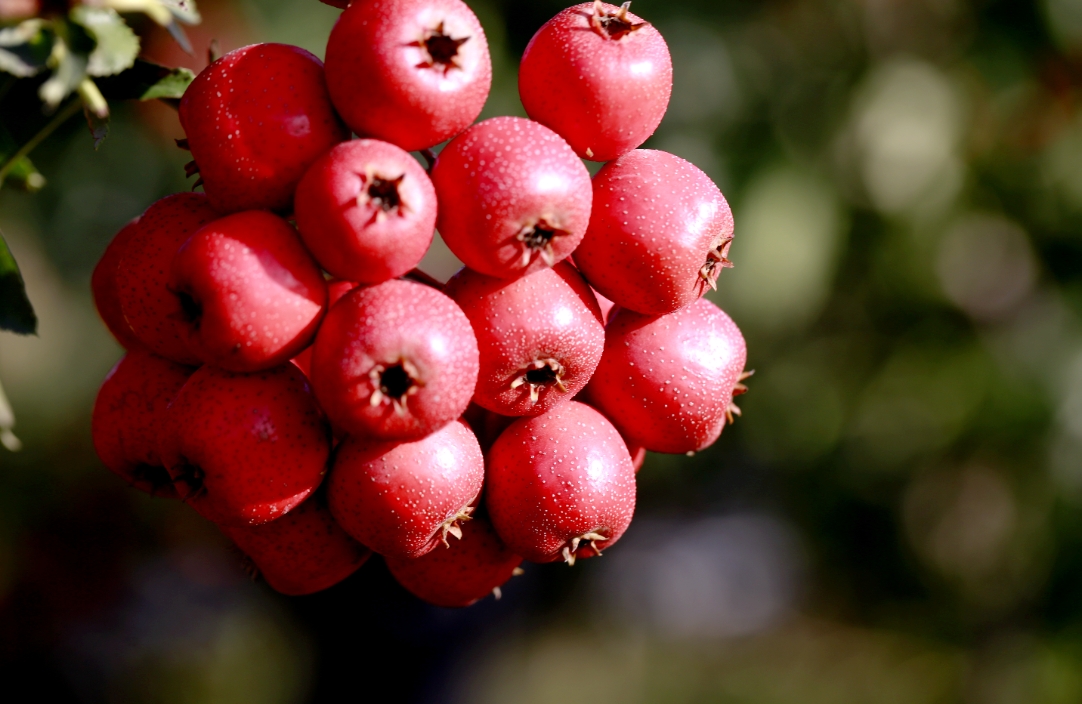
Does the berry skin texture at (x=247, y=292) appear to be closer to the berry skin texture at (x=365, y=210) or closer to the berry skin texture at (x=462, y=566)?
the berry skin texture at (x=365, y=210)

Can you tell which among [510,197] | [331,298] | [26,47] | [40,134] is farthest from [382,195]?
[40,134]

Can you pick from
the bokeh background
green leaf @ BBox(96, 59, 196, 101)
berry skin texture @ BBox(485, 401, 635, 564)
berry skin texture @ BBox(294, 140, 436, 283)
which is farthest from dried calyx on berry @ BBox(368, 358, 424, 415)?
the bokeh background

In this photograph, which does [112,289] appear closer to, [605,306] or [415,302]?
[415,302]

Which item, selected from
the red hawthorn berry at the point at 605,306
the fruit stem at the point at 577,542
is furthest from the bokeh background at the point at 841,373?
the fruit stem at the point at 577,542

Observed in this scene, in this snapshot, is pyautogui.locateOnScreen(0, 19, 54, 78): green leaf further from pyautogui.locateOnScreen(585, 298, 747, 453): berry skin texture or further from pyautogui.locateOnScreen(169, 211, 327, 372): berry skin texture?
pyautogui.locateOnScreen(585, 298, 747, 453): berry skin texture

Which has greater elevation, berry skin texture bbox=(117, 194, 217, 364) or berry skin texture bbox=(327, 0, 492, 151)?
berry skin texture bbox=(327, 0, 492, 151)
